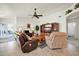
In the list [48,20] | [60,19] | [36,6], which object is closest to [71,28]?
[60,19]

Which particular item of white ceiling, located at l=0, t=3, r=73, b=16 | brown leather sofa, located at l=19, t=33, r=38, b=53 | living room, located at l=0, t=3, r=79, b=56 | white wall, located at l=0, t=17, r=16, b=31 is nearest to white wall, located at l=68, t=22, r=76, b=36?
living room, located at l=0, t=3, r=79, b=56

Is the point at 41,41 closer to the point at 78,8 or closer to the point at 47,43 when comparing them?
the point at 47,43

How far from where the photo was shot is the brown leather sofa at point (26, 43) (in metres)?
2.86

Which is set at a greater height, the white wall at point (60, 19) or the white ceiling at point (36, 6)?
the white ceiling at point (36, 6)

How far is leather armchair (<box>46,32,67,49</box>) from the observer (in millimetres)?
2812

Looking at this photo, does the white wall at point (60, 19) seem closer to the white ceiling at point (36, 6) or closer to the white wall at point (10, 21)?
the white ceiling at point (36, 6)

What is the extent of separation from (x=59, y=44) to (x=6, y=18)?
1242 millimetres

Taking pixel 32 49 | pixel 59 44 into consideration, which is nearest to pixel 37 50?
pixel 32 49

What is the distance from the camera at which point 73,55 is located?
2.83 metres

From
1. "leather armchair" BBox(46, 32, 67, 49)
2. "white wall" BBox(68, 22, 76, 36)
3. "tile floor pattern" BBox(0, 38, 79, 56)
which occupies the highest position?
"white wall" BBox(68, 22, 76, 36)

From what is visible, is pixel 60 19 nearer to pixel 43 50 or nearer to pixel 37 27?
pixel 37 27

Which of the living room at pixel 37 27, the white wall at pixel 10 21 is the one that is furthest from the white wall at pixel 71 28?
the white wall at pixel 10 21

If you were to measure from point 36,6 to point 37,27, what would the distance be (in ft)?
1.46

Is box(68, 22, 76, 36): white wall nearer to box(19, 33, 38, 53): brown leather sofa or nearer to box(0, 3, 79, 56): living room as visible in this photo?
box(0, 3, 79, 56): living room
